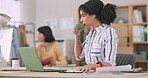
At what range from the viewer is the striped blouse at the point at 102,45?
2074mm

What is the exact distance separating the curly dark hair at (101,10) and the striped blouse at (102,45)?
2.7 inches

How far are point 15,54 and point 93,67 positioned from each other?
3.56 metres

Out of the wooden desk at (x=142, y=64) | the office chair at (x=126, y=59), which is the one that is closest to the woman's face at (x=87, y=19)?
the office chair at (x=126, y=59)

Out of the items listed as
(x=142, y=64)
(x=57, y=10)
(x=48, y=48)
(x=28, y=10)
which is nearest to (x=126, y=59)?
(x=48, y=48)

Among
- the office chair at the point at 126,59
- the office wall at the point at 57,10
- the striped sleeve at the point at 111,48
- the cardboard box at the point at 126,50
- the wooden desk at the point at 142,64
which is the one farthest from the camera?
the office wall at the point at 57,10

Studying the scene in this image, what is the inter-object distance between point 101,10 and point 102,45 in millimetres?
286

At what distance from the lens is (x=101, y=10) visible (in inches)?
88.4

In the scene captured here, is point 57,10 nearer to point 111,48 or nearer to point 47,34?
point 47,34

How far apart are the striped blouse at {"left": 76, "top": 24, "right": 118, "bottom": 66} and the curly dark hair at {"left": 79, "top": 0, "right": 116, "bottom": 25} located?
68mm

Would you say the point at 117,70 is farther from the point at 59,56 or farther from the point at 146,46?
the point at 146,46

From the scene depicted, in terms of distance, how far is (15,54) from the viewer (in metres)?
5.25

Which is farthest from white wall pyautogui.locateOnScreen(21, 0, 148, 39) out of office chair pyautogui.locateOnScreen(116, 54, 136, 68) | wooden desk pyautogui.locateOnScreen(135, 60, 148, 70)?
office chair pyautogui.locateOnScreen(116, 54, 136, 68)

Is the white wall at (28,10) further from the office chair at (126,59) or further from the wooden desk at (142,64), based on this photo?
the office chair at (126,59)

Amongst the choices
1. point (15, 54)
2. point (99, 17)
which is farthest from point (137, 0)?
point (99, 17)
